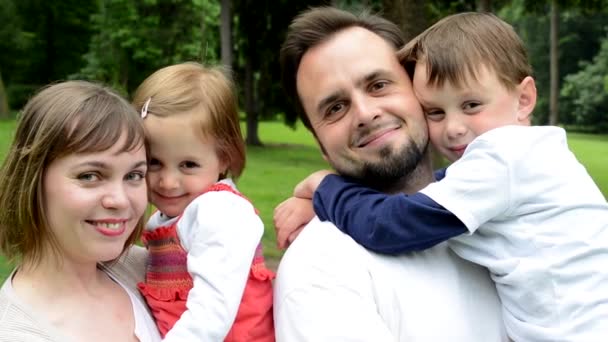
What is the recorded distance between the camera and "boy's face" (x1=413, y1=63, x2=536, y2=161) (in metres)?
2.63

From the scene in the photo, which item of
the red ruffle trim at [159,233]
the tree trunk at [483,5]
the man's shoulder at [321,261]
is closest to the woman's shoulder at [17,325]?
the red ruffle trim at [159,233]

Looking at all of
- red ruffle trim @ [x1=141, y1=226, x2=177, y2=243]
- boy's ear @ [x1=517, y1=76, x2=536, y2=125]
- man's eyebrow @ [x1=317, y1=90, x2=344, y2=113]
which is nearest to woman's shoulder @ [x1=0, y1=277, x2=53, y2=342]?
red ruffle trim @ [x1=141, y1=226, x2=177, y2=243]

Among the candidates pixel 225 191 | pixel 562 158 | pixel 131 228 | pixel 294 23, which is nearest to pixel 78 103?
pixel 131 228

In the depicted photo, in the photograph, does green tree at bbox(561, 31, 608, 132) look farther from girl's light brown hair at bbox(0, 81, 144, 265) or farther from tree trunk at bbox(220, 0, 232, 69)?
girl's light brown hair at bbox(0, 81, 144, 265)

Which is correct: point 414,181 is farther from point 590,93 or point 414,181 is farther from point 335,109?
point 590,93

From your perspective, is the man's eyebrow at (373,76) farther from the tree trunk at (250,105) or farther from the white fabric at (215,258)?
the tree trunk at (250,105)

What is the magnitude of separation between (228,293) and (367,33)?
3.99ft

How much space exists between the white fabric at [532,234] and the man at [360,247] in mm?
129

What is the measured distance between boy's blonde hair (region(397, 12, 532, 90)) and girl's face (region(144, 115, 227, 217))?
871 millimetres

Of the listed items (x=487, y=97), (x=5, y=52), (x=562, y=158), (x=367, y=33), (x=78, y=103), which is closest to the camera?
(x=78, y=103)

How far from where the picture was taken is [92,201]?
7.03ft

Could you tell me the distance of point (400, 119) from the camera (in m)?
2.75

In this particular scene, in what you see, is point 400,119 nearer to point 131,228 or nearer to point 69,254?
point 131,228

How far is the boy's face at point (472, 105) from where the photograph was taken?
2.63m
